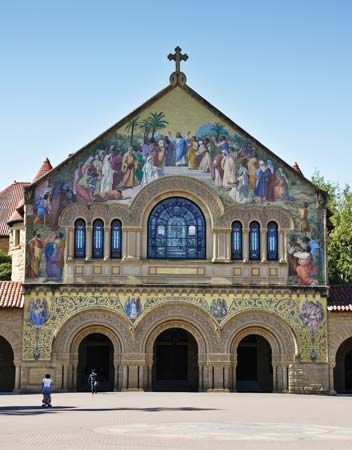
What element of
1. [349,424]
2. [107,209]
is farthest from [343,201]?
[349,424]

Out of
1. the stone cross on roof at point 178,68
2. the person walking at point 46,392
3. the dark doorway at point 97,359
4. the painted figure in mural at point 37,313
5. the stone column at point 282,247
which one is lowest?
the person walking at point 46,392

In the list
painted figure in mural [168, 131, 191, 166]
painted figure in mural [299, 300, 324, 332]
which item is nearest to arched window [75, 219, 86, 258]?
painted figure in mural [168, 131, 191, 166]

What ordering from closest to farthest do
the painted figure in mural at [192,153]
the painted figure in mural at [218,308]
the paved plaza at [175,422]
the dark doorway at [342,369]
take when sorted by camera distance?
1. the paved plaza at [175,422]
2. the painted figure in mural at [218,308]
3. the painted figure in mural at [192,153]
4. the dark doorway at [342,369]

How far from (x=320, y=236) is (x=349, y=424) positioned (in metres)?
17.9

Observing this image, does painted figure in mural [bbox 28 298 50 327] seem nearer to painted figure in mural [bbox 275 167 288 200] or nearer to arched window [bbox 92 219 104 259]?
arched window [bbox 92 219 104 259]

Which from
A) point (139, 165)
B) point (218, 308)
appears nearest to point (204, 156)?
point (139, 165)

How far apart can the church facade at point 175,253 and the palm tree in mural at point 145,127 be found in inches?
2.0

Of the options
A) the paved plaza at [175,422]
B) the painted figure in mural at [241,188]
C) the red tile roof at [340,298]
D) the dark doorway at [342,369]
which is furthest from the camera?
the dark doorway at [342,369]

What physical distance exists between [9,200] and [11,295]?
23.7 meters

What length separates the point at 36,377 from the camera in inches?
1588

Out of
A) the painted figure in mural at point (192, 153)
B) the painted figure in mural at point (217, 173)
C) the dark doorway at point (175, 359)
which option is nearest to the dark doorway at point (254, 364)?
the dark doorway at point (175, 359)

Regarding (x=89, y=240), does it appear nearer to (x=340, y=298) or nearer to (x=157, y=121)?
(x=157, y=121)

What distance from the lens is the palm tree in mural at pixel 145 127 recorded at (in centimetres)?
4244

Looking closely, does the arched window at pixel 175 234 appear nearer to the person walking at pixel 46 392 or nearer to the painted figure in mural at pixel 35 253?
the painted figure in mural at pixel 35 253
